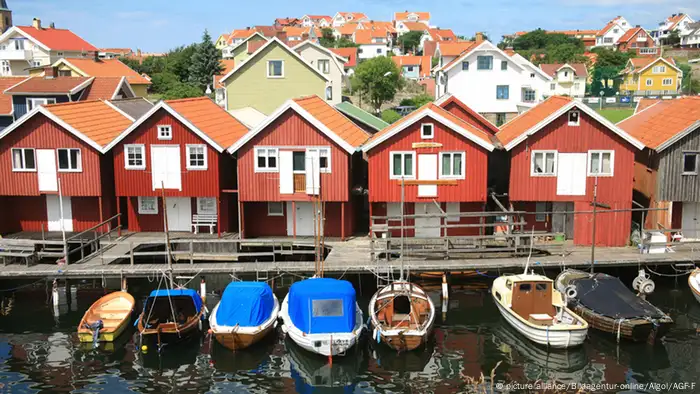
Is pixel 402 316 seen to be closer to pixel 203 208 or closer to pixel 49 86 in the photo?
pixel 203 208

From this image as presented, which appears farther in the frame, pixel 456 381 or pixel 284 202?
pixel 284 202

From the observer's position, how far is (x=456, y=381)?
2455cm

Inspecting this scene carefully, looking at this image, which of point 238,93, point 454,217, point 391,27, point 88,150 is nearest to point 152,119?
point 88,150

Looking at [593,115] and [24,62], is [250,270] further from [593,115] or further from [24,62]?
[24,62]

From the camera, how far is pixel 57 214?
37.9 m

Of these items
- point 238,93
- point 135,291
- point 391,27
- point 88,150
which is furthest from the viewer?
point 391,27

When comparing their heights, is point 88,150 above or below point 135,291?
above

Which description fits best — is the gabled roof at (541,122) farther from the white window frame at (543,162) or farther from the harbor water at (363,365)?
the harbor water at (363,365)

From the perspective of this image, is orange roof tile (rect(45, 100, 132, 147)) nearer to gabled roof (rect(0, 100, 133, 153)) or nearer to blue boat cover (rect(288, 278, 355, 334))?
gabled roof (rect(0, 100, 133, 153))

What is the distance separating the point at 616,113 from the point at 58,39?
7907cm

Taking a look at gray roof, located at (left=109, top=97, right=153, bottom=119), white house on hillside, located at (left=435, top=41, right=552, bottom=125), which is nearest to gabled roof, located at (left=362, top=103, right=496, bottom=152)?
gray roof, located at (left=109, top=97, right=153, bottom=119)

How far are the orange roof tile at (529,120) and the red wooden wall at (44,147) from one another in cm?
2187

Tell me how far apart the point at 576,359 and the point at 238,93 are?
3760cm

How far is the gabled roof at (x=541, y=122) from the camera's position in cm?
3366
